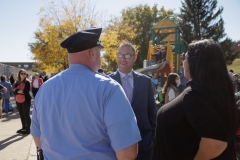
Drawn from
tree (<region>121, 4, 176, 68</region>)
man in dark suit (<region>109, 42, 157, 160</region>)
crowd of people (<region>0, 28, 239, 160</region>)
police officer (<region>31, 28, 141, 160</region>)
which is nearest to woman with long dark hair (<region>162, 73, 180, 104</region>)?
man in dark suit (<region>109, 42, 157, 160</region>)

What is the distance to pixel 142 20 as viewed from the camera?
4247 cm

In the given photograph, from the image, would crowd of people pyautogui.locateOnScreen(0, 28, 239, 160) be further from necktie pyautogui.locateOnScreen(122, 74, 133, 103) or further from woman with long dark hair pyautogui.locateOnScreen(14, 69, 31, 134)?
woman with long dark hair pyautogui.locateOnScreen(14, 69, 31, 134)

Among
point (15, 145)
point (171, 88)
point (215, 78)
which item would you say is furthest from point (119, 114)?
point (15, 145)

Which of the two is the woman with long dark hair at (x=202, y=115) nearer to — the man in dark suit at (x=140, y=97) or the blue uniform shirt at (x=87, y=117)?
the blue uniform shirt at (x=87, y=117)

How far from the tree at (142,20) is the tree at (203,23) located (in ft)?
13.0

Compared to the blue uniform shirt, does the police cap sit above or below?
above

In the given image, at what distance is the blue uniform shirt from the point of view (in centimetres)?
163

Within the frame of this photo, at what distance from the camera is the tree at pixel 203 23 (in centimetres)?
4197

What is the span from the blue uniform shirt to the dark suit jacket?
4.49ft

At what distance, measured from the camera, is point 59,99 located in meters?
1.74

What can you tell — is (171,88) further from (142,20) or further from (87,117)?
(142,20)

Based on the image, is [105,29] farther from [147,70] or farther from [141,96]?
[141,96]

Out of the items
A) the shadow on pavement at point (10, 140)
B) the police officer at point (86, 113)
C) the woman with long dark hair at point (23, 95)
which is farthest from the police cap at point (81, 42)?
the woman with long dark hair at point (23, 95)

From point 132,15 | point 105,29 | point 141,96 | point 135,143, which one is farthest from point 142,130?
point 132,15
